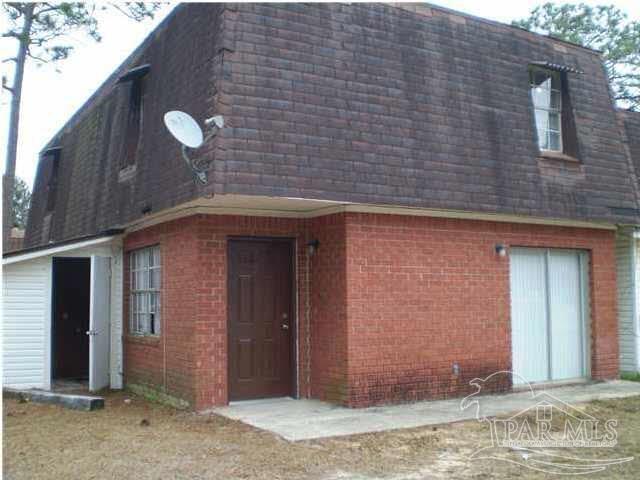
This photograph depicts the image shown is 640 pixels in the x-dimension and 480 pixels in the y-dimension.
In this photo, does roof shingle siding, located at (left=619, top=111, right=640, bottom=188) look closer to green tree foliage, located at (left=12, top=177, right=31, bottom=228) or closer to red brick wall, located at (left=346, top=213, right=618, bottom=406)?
red brick wall, located at (left=346, top=213, right=618, bottom=406)

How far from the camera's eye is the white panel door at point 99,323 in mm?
12266

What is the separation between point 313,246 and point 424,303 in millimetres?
1838

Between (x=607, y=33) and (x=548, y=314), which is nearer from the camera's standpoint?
(x=548, y=314)

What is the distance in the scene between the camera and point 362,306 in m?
9.73

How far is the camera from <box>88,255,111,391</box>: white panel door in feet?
40.2

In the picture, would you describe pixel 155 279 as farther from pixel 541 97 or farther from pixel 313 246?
pixel 541 97

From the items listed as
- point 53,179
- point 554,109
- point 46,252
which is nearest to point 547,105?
point 554,109

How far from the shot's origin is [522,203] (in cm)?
1099

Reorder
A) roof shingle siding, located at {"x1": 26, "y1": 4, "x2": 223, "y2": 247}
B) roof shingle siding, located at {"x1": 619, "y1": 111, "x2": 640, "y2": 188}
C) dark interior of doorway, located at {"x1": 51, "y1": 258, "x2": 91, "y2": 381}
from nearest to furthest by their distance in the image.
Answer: roof shingle siding, located at {"x1": 26, "y1": 4, "x2": 223, "y2": 247} < roof shingle siding, located at {"x1": 619, "y1": 111, "x2": 640, "y2": 188} < dark interior of doorway, located at {"x1": 51, "y1": 258, "x2": 91, "y2": 381}

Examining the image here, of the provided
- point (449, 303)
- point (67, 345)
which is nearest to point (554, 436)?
point (449, 303)

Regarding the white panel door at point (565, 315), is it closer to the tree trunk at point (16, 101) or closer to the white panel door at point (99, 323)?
the white panel door at point (99, 323)

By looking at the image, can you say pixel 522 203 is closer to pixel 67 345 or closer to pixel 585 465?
pixel 585 465

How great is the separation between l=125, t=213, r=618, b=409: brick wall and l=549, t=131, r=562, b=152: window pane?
5.82 ft

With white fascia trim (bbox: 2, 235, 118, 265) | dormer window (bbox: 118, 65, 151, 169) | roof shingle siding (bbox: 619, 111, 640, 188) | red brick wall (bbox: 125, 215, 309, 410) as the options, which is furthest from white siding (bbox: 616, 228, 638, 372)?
white fascia trim (bbox: 2, 235, 118, 265)
